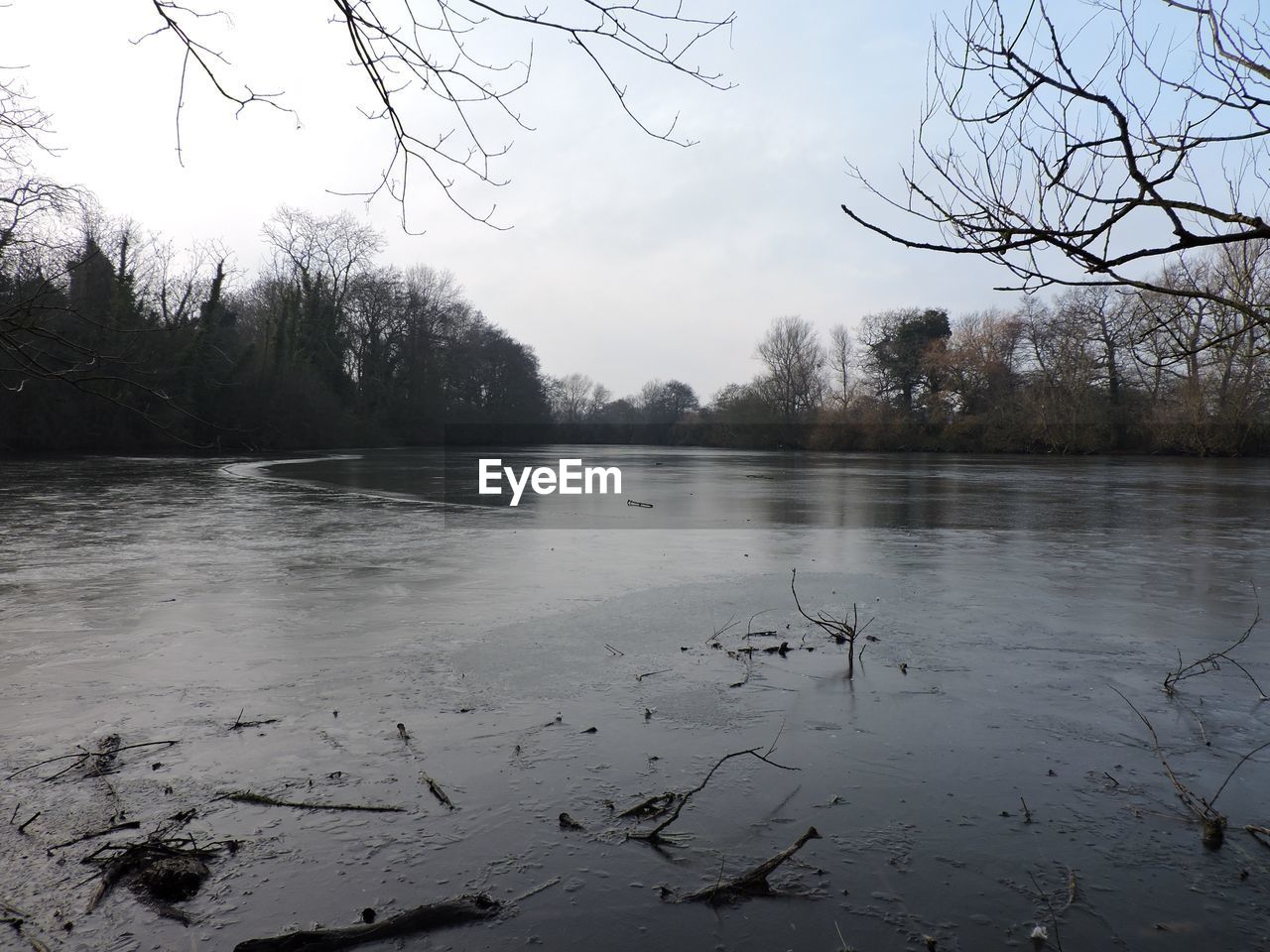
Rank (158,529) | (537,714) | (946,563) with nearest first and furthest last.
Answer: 1. (537,714)
2. (946,563)
3. (158,529)

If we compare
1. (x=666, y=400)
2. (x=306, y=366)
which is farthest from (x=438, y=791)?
(x=666, y=400)

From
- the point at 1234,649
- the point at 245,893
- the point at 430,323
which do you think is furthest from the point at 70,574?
the point at 430,323

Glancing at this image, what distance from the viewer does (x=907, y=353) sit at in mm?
60906

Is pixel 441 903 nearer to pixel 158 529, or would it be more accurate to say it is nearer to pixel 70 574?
pixel 70 574

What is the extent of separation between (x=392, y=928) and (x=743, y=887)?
1119 millimetres

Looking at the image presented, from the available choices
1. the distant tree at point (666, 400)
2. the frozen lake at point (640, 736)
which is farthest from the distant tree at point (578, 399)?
the frozen lake at point (640, 736)

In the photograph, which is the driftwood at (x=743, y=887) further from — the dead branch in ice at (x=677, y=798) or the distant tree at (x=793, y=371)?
the distant tree at (x=793, y=371)

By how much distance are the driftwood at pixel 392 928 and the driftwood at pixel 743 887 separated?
2.17 feet

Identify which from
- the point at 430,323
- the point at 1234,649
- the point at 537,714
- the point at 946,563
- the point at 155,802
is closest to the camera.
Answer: the point at 155,802

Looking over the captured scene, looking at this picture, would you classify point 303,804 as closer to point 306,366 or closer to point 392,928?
point 392,928

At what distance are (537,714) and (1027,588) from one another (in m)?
5.63

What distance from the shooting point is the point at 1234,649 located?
19.0ft

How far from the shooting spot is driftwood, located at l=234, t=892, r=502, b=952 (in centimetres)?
241

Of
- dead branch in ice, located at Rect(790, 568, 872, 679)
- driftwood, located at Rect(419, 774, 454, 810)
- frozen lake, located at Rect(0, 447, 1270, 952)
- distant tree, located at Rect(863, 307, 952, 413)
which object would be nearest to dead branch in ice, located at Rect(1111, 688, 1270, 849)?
frozen lake, located at Rect(0, 447, 1270, 952)
